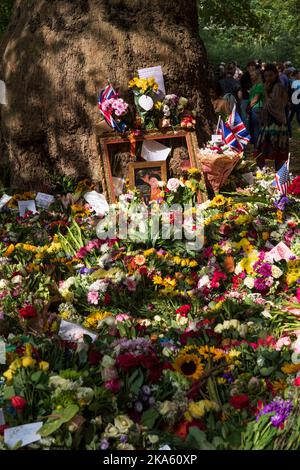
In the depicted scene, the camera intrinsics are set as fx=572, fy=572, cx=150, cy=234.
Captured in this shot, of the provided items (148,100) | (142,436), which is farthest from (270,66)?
(142,436)

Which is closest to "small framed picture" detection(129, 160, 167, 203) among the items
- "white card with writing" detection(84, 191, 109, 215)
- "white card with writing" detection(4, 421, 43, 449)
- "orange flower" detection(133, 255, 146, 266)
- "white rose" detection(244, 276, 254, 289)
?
"white card with writing" detection(84, 191, 109, 215)

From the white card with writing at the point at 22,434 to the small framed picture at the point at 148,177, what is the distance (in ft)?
11.1

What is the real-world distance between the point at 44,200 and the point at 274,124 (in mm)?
3825

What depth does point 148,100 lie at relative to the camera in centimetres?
562

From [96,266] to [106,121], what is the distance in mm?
1592

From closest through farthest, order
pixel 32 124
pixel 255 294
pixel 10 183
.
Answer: pixel 255 294
pixel 32 124
pixel 10 183

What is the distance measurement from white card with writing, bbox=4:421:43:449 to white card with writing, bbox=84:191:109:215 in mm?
3287

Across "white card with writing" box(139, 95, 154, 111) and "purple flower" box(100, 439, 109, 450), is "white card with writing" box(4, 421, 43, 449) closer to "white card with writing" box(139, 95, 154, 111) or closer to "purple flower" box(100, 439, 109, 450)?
"purple flower" box(100, 439, 109, 450)

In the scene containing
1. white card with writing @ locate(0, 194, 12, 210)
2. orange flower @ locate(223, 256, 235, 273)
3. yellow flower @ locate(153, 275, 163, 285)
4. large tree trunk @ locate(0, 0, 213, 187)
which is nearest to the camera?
yellow flower @ locate(153, 275, 163, 285)

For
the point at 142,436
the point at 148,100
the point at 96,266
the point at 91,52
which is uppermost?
the point at 91,52

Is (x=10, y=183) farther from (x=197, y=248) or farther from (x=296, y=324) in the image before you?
(x=296, y=324)

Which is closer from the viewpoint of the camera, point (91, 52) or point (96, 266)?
point (96, 266)

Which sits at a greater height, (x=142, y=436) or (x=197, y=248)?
(x=142, y=436)

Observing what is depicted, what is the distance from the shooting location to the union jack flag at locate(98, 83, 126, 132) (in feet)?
18.2
